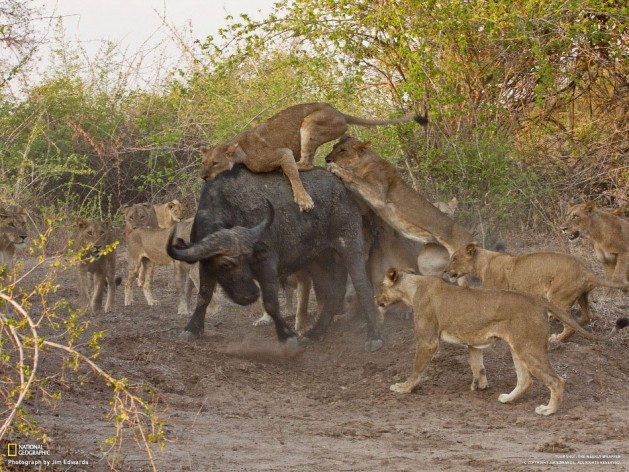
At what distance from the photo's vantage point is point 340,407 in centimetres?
773

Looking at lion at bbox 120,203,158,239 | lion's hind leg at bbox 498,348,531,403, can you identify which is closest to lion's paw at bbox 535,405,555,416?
lion's hind leg at bbox 498,348,531,403

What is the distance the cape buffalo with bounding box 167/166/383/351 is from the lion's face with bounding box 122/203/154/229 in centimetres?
439

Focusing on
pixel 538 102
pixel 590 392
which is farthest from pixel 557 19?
pixel 590 392

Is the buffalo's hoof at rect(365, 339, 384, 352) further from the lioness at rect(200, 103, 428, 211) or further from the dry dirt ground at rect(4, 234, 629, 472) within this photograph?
the lioness at rect(200, 103, 428, 211)

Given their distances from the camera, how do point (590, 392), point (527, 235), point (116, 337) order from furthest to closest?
point (527, 235) → point (116, 337) → point (590, 392)

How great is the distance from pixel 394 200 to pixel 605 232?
2.55 meters

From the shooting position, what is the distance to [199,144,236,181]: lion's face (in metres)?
9.75

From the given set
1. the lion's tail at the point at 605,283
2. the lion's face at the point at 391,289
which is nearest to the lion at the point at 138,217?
the lion's face at the point at 391,289

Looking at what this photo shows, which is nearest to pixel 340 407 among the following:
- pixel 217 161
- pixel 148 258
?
pixel 217 161

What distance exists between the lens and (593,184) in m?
14.7

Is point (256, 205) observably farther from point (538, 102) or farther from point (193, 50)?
point (193, 50)

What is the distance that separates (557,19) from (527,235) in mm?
3189

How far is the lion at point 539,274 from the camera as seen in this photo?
909cm

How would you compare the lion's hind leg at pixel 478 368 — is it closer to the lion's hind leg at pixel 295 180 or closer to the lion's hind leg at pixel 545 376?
the lion's hind leg at pixel 545 376
